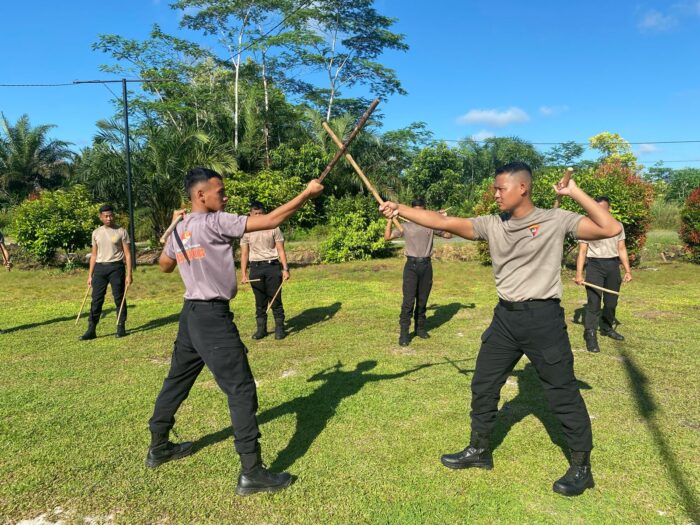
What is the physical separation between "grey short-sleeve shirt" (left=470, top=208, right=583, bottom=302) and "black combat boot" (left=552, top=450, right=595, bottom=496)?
1134mm

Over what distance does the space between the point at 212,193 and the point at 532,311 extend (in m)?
2.45

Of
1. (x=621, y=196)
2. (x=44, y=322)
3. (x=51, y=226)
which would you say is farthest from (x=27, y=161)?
(x=621, y=196)

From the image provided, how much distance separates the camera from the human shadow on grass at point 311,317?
839 centimetres

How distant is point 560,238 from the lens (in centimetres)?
333

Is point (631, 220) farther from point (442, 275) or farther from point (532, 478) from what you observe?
point (532, 478)

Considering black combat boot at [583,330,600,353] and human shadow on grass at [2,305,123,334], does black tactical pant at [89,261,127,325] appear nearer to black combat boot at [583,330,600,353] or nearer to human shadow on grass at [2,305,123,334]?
human shadow on grass at [2,305,123,334]

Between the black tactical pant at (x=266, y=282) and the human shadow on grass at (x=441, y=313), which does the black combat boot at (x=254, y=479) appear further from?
the human shadow on grass at (x=441, y=313)

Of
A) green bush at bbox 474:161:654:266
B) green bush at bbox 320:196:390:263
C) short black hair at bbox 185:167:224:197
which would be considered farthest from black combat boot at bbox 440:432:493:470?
green bush at bbox 320:196:390:263

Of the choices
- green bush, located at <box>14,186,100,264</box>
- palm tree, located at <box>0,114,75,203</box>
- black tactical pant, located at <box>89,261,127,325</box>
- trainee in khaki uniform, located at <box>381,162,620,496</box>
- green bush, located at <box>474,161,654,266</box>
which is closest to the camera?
trainee in khaki uniform, located at <box>381,162,620,496</box>

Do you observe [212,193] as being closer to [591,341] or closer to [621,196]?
[591,341]

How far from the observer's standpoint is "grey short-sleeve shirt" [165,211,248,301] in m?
3.32

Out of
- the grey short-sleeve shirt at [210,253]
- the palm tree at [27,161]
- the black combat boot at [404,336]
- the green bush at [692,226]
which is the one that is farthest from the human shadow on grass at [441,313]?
the palm tree at [27,161]

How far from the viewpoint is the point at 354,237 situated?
16.5 metres

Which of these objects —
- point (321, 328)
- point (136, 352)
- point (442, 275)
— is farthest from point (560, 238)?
point (442, 275)
